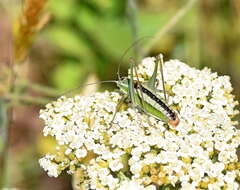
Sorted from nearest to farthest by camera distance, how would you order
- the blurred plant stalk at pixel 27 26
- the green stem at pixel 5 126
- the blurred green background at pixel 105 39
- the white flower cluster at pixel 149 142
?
1. the white flower cluster at pixel 149 142
2. the blurred plant stalk at pixel 27 26
3. the green stem at pixel 5 126
4. the blurred green background at pixel 105 39

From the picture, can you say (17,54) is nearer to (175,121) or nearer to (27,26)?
(27,26)

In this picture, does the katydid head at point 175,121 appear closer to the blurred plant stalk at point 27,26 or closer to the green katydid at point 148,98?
the green katydid at point 148,98

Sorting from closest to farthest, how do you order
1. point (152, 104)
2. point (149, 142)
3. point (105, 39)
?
point (149, 142) → point (152, 104) → point (105, 39)

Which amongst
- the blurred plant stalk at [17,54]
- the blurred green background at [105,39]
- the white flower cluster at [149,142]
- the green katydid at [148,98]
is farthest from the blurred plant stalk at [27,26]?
the blurred green background at [105,39]

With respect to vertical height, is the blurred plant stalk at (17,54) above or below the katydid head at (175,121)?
above

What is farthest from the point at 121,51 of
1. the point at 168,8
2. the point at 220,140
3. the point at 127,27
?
the point at 220,140

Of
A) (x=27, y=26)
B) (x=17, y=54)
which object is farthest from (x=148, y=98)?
(x=17, y=54)
